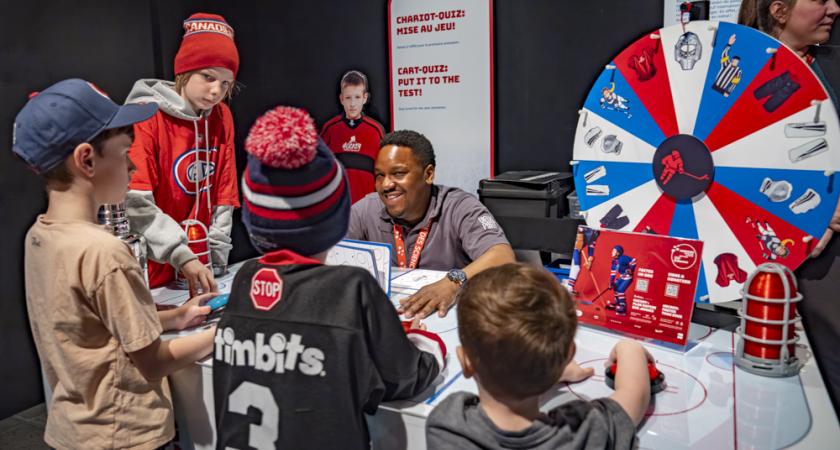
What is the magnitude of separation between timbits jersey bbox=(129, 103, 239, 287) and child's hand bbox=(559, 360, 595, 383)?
1.59 metres

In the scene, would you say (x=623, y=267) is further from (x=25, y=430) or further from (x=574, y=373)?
(x=25, y=430)

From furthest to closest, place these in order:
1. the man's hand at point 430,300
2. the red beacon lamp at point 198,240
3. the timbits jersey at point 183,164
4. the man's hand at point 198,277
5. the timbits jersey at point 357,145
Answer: the timbits jersey at point 357,145
the timbits jersey at point 183,164
the red beacon lamp at point 198,240
the man's hand at point 198,277
the man's hand at point 430,300

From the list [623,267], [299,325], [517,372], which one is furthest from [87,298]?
[623,267]

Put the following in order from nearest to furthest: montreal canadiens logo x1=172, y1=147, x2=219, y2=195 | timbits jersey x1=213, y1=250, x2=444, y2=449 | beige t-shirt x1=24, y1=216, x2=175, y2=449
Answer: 1. timbits jersey x1=213, y1=250, x2=444, y2=449
2. beige t-shirt x1=24, y1=216, x2=175, y2=449
3. montreal canadiens logo x1=172, y1=147, x2=219, y2=195

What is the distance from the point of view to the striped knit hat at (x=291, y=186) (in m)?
1.14

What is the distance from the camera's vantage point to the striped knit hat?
114 centimetres

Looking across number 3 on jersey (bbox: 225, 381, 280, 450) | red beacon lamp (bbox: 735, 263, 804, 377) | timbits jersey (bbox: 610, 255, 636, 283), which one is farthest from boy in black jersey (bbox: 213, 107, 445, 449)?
red beacon lamp (bbox: 735, 263, 804, 377)

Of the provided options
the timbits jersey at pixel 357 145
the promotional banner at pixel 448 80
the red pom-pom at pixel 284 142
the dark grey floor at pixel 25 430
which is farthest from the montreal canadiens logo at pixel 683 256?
the dark grey floor at pixel 25 430

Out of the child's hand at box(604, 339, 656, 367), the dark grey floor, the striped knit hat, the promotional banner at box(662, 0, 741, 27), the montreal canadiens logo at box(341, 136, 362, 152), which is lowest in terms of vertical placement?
the dark grey floor

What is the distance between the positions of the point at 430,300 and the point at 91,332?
0.95 meters

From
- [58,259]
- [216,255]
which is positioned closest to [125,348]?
[58,259]

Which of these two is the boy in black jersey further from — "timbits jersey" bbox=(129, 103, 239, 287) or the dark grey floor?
the dark grey floor

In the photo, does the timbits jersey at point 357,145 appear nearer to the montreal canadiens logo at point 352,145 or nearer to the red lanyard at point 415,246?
the montreal canadiens logo at point 352,145

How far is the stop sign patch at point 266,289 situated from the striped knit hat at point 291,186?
61mm
